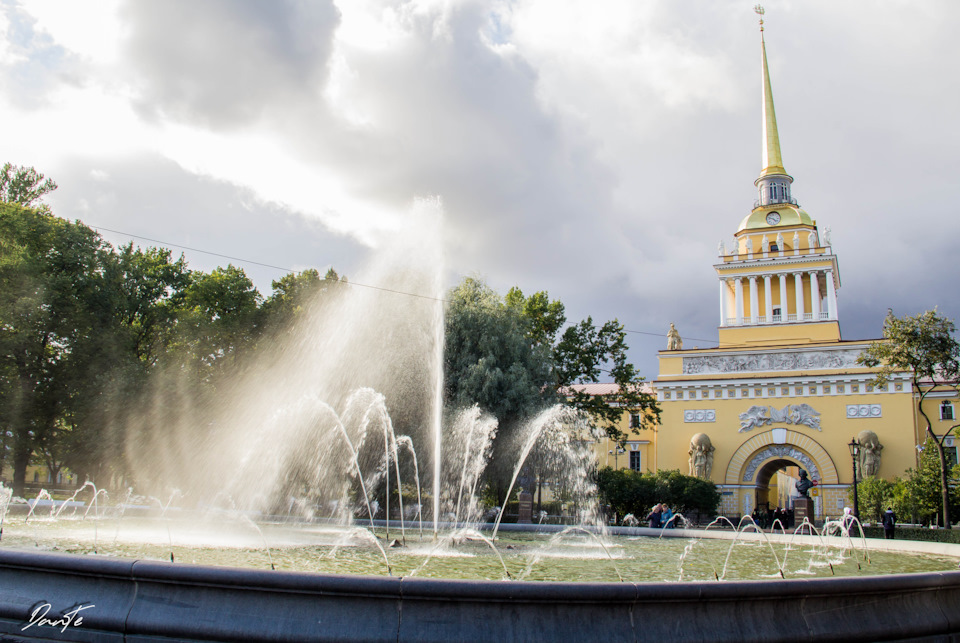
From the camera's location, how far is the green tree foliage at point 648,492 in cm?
3127

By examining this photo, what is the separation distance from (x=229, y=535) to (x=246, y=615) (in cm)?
963

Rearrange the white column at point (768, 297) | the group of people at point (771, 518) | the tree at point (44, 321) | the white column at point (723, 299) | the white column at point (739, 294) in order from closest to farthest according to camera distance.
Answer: the tree at point (44, 321) < the group of people at point (771, 518) < the white column at point (768, 297) < the white column at point (739, 294) < the white column at point (723, 299)

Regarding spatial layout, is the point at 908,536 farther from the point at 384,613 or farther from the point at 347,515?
the point at 384,613

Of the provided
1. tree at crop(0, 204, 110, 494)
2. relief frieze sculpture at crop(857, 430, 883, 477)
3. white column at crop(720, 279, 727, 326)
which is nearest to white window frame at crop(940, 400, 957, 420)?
relief frieze sculpture at crop(857, 430, 883, 477)

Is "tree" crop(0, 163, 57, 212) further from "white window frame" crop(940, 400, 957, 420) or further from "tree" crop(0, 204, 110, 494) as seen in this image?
"white window frame" crop(940, 400, 957, 420)

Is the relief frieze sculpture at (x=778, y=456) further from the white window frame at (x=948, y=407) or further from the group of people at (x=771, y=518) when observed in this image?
the white window frame at (x=948, y=407)

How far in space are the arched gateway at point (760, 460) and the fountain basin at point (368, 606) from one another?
1504 inches

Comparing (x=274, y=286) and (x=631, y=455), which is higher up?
(x=274, y=286)

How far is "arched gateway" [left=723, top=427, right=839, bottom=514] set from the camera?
39375mm

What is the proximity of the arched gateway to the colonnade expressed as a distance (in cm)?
1027

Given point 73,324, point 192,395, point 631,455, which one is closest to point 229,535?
point 192,395

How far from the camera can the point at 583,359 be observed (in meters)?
32.5
